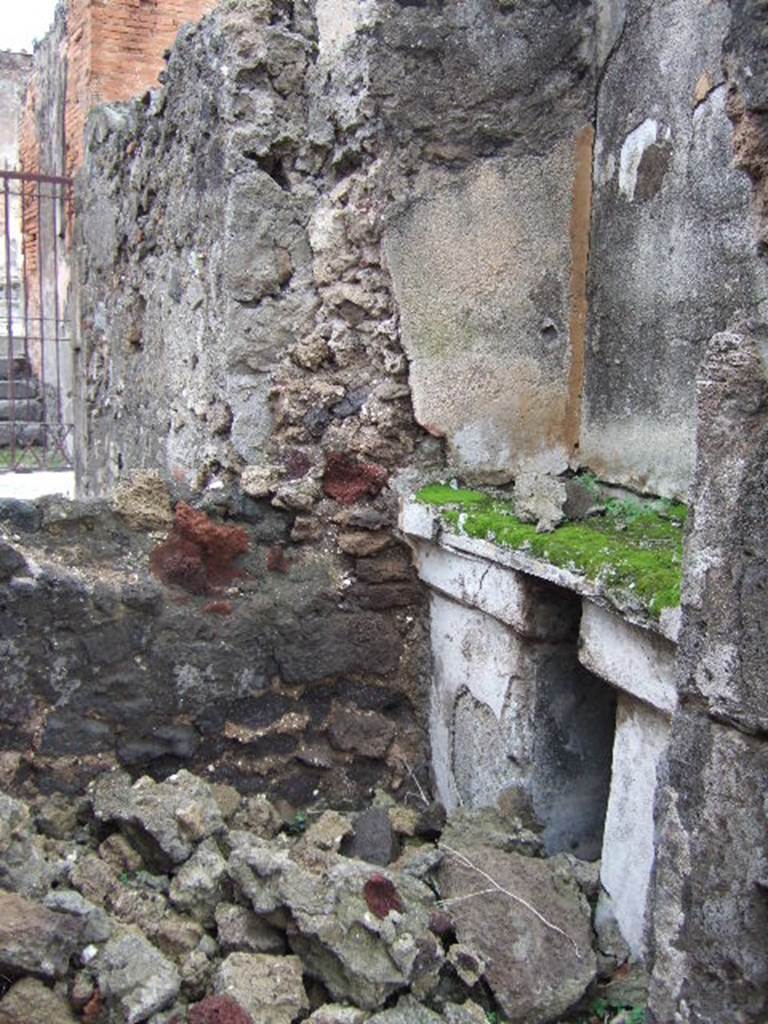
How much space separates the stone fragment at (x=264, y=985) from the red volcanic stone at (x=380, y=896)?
0.21 meters

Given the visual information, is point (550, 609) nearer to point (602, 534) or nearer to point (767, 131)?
point (602, 534)

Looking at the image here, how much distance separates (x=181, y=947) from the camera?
2.74 metres

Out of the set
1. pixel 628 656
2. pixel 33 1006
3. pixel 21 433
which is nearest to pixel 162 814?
pixel 33 1006

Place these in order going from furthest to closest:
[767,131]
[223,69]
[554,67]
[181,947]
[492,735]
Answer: [223,69] < [554,67] < [492,735] < [181,947] < [767,131]

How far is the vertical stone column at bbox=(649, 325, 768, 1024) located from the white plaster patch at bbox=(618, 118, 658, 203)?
1806 millimetres

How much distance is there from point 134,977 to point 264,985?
0.29 m

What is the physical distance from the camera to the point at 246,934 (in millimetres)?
2729

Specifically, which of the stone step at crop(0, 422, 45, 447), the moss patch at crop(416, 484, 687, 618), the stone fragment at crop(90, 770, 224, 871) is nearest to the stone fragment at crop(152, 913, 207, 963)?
the stone fragment at crop(90, 770, 224, 871)

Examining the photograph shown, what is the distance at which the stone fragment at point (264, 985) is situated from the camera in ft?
8.29

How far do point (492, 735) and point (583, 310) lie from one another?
4.78 feet

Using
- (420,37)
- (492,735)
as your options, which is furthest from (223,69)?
(492,735)

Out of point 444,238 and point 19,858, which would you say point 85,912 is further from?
point 444,238

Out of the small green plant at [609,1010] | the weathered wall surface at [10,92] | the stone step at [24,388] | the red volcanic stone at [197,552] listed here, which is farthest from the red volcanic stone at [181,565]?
the weathered wall surface at [10,92]

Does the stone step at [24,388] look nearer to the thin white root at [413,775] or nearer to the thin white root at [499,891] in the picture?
the thin white root at [413,775]
